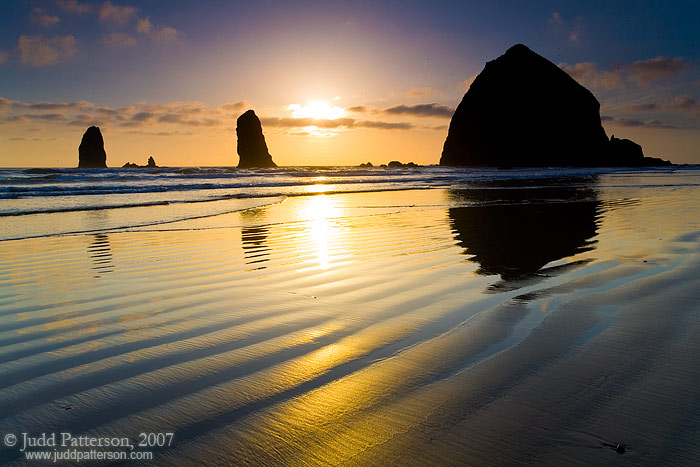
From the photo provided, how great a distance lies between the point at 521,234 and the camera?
319 inches

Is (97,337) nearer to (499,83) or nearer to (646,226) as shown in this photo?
(646,226)

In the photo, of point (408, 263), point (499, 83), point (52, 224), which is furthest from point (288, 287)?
point (499, 83)

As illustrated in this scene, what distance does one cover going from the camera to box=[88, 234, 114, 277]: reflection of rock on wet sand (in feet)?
19.2

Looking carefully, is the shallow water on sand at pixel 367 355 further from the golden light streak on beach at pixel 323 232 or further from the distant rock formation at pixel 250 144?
the distant rock formation at pixel 250 144

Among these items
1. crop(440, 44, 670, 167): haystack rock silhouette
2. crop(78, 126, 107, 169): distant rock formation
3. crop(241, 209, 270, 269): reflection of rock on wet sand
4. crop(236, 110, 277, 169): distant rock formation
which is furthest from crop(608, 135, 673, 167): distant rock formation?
crop(78, 126, 107, 169): distant rock formation

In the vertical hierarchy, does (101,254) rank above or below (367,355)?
above

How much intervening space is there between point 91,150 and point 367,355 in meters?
176

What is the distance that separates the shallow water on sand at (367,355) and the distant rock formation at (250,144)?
13772 cm

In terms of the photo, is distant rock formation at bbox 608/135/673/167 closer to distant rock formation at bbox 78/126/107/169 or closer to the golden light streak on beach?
the golden light streak on beach

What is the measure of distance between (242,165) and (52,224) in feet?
438

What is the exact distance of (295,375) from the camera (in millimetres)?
2502

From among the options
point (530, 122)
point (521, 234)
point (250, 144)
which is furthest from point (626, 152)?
point (521, 234)

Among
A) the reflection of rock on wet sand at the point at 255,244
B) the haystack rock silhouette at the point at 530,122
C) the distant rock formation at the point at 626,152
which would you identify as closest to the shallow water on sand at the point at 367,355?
the reflection of rock on wet sand at the point at 255,244

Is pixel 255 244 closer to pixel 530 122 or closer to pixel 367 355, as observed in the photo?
pixel 367 355
